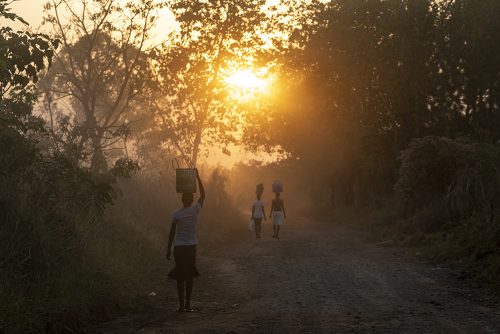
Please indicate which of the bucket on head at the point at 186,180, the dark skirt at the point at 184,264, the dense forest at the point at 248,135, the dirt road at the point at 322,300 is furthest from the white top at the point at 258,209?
the dark skirt at the point at 184,264

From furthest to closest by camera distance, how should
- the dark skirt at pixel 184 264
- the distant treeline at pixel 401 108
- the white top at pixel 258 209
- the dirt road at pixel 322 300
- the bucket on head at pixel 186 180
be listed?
the white top at pixel 258 209 → the distant treeline at pixel 401 108 → the bucket on head at pixel 186 180 → the dark skirt at pixel 184 264 → the dirt road at pixel 322 300

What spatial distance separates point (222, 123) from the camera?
135 ft

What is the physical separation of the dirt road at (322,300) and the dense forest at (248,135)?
111 cm

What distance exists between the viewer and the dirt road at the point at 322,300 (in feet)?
32.2

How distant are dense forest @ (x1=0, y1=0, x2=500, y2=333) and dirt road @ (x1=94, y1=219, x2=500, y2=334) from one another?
3.64ft

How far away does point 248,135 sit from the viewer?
46125 mm

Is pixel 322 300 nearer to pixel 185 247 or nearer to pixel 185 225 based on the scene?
pixel 185 247

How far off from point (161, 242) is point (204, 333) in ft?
31.3

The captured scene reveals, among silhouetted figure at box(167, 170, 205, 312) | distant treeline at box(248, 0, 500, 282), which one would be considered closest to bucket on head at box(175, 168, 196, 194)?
silhouetted figure at box(167, 170, 205, 312)

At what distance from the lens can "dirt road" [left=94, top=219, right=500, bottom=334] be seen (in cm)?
980

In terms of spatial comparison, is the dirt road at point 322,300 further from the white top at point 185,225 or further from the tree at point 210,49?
the tree at point 210,49

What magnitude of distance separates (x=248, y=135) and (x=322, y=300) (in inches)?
1362

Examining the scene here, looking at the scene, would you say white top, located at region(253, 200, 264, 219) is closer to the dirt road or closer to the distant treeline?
the distant treeline

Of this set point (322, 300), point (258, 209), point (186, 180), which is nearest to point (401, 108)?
point (258, 209)
